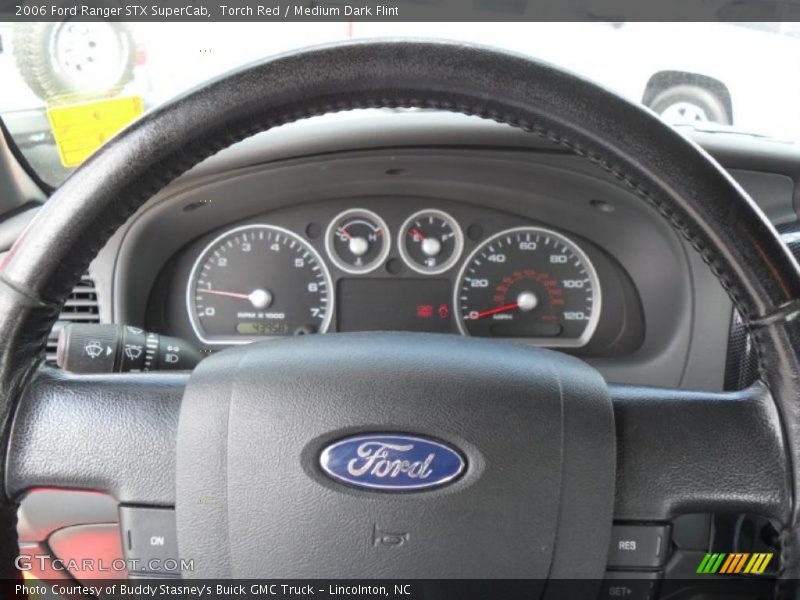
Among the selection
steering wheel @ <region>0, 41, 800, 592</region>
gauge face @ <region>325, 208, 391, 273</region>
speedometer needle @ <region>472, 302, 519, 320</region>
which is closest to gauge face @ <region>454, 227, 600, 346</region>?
speedometer needle @ <region>472, 302, 519, 320</region>

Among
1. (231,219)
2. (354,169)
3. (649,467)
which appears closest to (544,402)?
(649,467)

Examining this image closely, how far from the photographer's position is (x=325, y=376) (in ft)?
3.16

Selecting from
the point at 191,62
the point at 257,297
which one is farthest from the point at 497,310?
the point at 191,62

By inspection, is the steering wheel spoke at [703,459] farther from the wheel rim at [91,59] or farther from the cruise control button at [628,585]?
the wheel rim at [91,59]

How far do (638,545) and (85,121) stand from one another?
1738 millimetres

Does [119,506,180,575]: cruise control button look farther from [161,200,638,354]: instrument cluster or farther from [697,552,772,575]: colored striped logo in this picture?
[161,200,638,354]: instrument cluster

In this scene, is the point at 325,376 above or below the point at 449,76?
below

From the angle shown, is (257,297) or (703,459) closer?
(703,459)

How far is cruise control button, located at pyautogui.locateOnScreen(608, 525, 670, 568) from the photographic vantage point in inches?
37.5

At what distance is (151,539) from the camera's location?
3.17ft

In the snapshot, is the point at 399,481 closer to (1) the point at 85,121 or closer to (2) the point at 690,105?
(1) the point at 85,121

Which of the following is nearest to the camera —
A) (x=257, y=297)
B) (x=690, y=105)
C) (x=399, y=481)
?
(x=399, y=481)

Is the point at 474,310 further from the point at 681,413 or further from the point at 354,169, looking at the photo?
the point at 681,413
